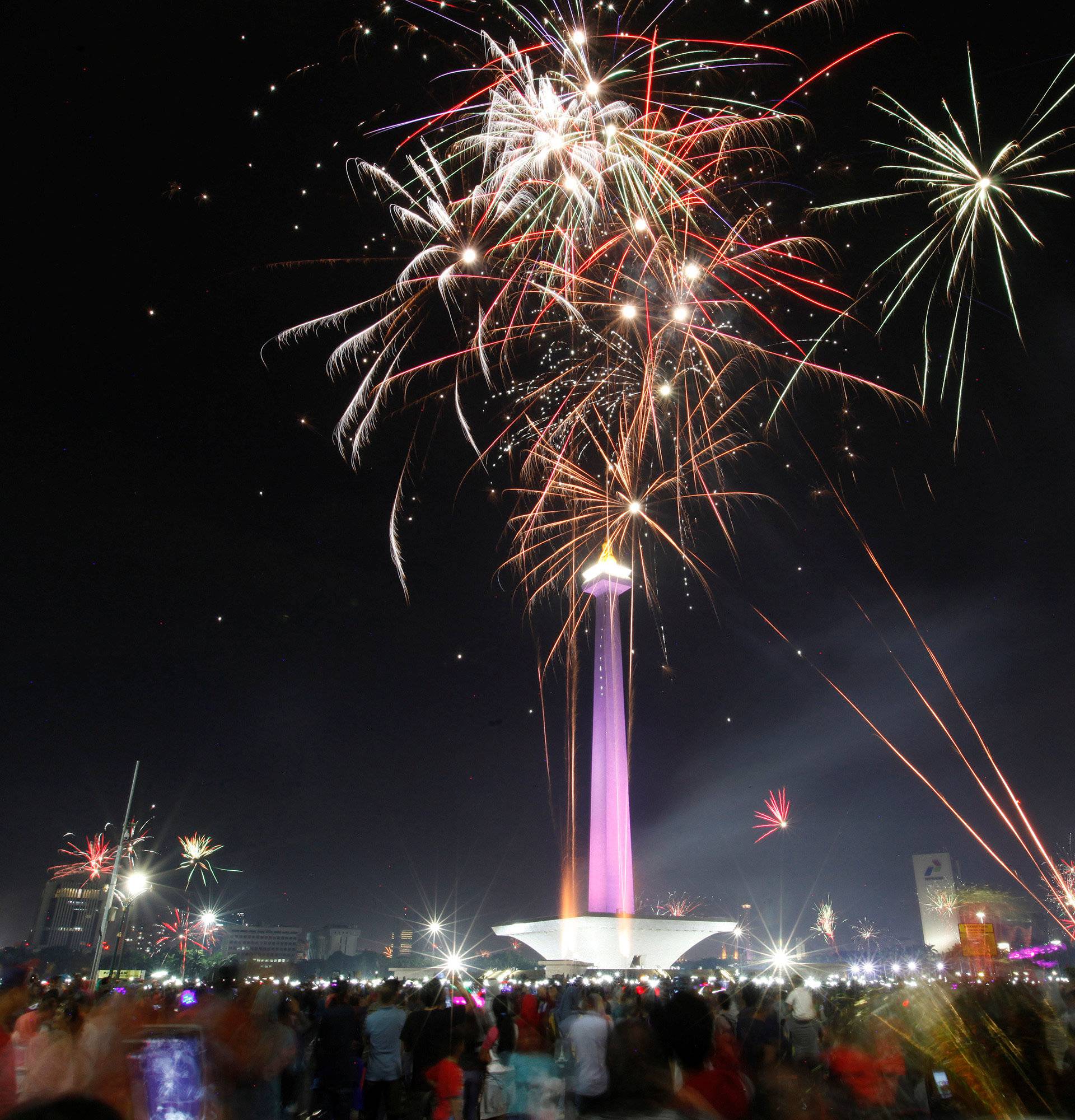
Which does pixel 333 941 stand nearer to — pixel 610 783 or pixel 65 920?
pixel 65 920

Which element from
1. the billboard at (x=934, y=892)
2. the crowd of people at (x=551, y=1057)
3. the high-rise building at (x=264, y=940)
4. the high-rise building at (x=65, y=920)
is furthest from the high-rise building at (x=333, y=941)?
the crowd of people at (x=551, y=1057)

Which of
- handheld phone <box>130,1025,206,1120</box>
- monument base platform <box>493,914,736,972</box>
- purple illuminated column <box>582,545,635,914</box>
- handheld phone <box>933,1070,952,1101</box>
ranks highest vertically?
purple illuminated column <box>582,545,635,914</box>

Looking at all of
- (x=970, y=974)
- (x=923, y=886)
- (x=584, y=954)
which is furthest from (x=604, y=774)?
(x=923, y=886)

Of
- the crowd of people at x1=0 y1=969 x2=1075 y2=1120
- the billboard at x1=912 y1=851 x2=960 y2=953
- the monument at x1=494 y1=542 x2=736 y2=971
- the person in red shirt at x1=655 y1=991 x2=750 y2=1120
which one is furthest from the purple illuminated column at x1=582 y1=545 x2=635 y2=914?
the billboard at x1=912 y1=851 x2=960 y2=953

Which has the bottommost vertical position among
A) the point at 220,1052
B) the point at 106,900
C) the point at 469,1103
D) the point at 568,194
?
the point at 469,1103

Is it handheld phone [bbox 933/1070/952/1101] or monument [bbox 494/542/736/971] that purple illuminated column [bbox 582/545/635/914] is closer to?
monument [bbox 494/542/736/971]

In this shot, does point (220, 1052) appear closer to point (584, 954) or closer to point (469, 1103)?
point (469, 1103)

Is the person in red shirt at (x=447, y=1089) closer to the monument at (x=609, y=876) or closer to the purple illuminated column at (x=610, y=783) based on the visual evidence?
the monument at (x=609, y=876)
